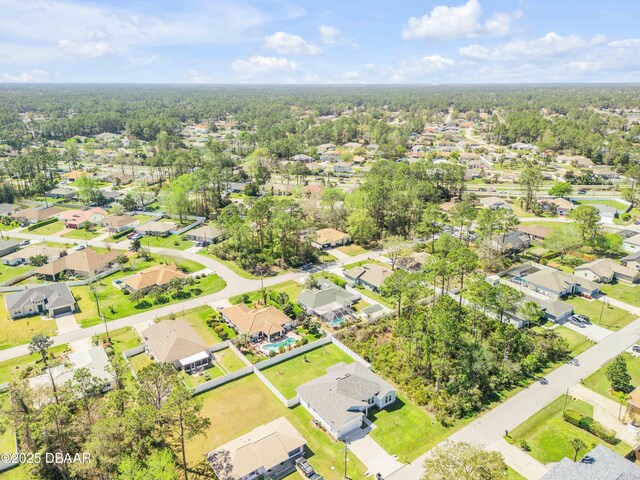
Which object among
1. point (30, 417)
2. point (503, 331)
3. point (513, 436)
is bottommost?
point (513, 436)

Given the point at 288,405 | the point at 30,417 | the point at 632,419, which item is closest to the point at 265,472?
the point at 288,405

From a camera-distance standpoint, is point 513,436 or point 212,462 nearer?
point 212,462

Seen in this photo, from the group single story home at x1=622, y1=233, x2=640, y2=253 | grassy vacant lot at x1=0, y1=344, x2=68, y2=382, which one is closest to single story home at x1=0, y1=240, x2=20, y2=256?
grassy vacant lot at x1=0, y1=344, x2=68, y2=382

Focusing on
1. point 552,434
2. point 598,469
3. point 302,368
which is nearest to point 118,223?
point 302,368

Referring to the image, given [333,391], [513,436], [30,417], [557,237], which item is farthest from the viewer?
[557,237]

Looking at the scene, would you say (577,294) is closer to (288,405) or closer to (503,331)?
(503,331)

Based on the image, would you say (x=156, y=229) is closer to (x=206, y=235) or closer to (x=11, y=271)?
(x=206, y=235)

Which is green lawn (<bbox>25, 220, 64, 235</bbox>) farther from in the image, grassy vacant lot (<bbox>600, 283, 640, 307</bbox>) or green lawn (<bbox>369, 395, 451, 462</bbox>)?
grassy vacant lot (<bbox>600, 283, 640, 307</bbox>)
